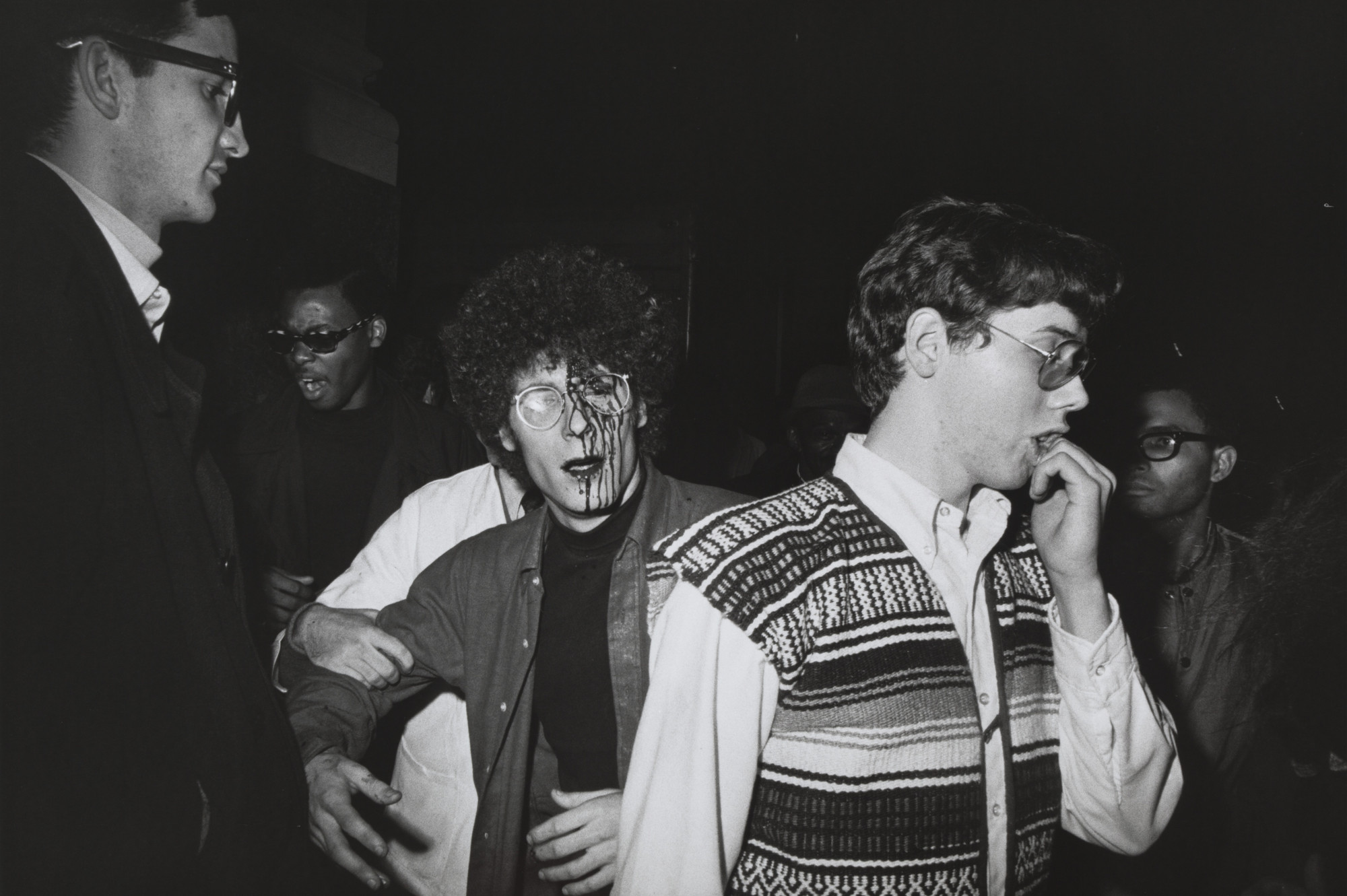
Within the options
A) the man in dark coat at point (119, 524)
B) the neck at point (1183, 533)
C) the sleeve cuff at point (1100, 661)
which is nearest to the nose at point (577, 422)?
the man in dark coat at point (119, 524)

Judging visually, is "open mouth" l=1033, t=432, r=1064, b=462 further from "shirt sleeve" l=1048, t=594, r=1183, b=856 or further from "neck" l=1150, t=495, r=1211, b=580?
"neck" l=1150, t=495, r=1211, b=580

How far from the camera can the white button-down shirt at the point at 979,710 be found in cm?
120

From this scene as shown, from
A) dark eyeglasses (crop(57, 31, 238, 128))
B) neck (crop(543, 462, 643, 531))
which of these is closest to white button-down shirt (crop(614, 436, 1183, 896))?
neck (crop(543, 462, 643, 531))

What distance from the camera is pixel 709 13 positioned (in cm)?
275

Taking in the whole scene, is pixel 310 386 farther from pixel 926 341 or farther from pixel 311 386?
pixel 926 341

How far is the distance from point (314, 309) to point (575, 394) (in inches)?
51.4

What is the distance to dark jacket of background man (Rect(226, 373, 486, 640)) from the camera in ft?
8.66

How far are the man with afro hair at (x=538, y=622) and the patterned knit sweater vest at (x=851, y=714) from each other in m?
0.51

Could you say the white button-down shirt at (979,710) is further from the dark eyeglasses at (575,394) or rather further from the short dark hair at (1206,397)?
the short dark hair at (1206,397)

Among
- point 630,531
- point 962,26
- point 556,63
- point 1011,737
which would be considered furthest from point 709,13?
point 1011,737

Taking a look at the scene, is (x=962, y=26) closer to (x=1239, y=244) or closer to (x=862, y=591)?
(x=1239, y=244)

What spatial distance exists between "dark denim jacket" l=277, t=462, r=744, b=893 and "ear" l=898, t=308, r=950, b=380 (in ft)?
2.39

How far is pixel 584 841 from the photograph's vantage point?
56.6 inches

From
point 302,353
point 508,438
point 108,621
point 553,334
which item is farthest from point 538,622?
point 302,353
